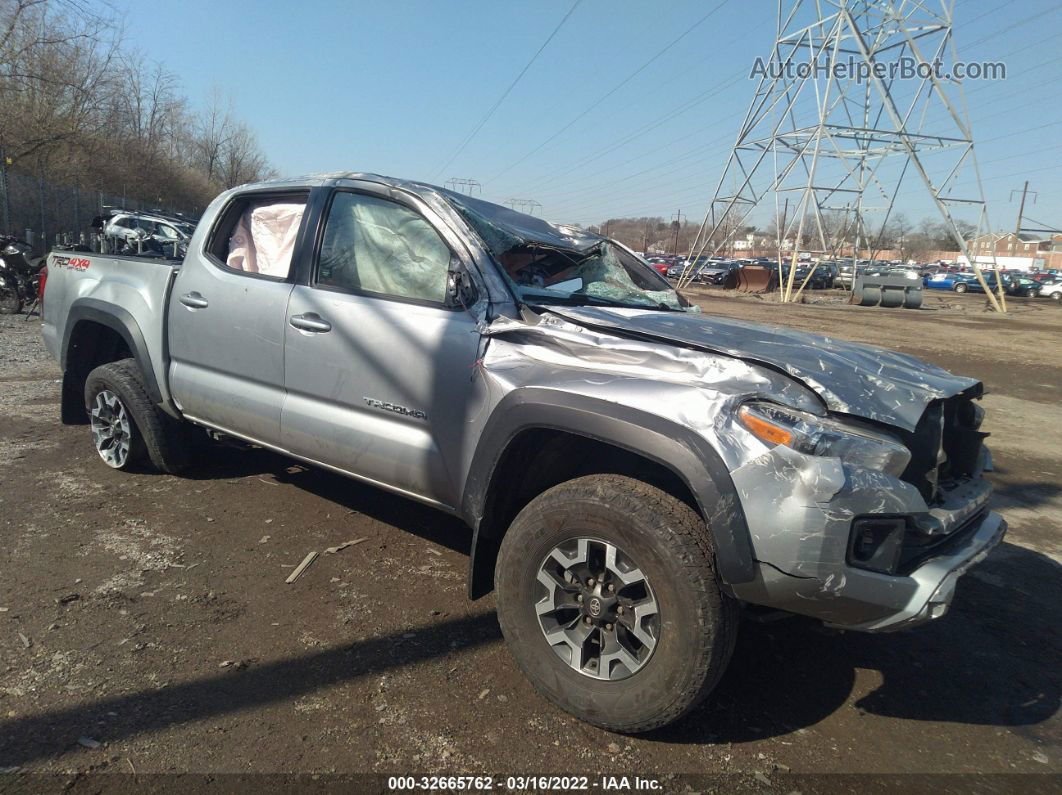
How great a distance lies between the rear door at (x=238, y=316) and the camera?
3744 millimetres

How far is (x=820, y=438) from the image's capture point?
7.46 ft

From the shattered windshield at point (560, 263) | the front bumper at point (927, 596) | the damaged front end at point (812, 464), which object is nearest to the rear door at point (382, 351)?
the shattered windshield at point (560, 263)

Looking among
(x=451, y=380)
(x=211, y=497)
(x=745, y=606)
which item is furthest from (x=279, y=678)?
(x=211, y=497)

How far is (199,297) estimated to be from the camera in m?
4.10

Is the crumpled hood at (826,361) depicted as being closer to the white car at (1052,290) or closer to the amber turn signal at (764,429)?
the amber turn signal at (764,429)

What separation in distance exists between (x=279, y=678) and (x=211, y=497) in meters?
2.11

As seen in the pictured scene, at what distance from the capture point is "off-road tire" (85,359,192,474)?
14.9 feet

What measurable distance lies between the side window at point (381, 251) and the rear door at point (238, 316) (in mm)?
244

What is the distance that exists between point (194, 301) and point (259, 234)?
0.52m

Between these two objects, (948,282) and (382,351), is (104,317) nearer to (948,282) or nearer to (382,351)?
(382,351)

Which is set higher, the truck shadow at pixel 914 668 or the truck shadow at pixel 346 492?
the truck shadow at pixel 346 492

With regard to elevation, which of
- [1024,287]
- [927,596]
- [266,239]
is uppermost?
[1024,287]

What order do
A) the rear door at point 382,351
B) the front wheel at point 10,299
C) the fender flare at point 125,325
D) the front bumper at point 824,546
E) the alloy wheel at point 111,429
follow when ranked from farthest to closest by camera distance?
the front wheel at point 10,299 < the alloy wheel at point 111,429 < the fender flare at point 125,325 < the rear door at point 382,351 < the front bumper at point 824,546

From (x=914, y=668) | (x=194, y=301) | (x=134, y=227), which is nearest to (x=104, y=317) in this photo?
(x=194, y=301)
